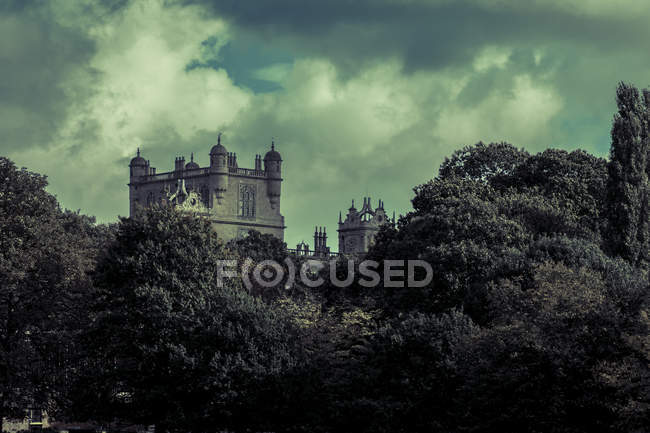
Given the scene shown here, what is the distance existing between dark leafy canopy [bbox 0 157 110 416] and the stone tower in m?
120

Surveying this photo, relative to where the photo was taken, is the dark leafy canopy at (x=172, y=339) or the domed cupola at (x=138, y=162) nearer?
the dark leafy canopy at (x=172, y=339)

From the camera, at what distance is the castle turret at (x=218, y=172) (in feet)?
543

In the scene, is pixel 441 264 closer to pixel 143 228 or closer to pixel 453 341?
pixel 453 341

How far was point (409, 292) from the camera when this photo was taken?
64500 mm

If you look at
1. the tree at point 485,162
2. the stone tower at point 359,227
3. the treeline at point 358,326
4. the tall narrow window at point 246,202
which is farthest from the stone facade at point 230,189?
the treeline at point 358,326

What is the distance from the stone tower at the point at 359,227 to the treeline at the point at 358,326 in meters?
114

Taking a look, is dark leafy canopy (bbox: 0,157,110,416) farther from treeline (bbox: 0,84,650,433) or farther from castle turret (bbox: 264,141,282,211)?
castle turret (bbox: 264,141,282,211)

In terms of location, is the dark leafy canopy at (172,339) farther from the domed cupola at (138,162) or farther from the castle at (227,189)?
the domed cupola at (138,162)

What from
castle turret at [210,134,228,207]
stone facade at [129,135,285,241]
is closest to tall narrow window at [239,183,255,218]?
stone facade at [129,135,285,241]

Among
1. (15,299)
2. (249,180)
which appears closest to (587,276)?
(15,299)

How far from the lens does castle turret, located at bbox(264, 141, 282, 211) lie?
17088 centimetres

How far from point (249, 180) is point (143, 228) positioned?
4208 inches

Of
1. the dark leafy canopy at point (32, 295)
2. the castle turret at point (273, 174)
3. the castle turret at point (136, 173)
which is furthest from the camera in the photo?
the castle turret at point (136, 173)

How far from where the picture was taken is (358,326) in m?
63.4
